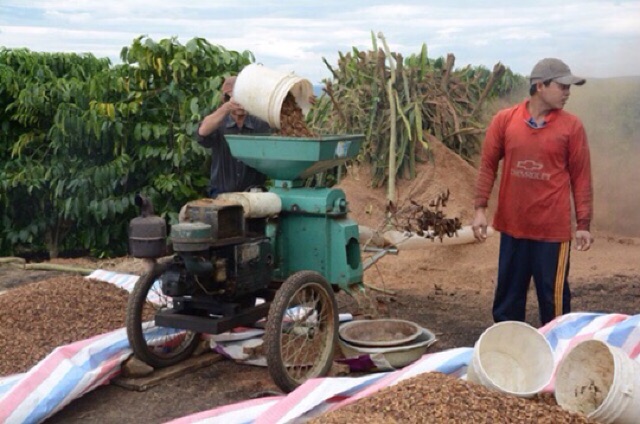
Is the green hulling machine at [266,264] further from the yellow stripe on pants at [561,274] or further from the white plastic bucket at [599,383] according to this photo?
the white plastic bucket at [599,383]

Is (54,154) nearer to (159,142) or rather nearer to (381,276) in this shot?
(159,142)

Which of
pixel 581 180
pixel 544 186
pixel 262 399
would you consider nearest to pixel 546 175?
pixel 544 186

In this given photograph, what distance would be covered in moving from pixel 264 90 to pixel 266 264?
1031mm

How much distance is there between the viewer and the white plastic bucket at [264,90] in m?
4.98

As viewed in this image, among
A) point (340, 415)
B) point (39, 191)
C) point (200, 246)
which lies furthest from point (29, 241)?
point (340, 415)

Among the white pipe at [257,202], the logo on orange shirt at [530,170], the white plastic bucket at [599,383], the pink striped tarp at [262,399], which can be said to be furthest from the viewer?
the logo on orange shirt at [530,170]

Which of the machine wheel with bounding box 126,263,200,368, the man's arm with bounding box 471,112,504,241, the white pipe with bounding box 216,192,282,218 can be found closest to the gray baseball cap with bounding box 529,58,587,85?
the man's arm with bounding box 471,112,504,241

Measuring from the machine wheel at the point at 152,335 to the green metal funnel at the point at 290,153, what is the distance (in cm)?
84

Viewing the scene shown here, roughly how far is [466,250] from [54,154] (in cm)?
457

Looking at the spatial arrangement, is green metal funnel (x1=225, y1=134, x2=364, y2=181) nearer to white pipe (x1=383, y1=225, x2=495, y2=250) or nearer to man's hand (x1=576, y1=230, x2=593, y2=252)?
white pipe (x1=383, y1=225, x2=495, y2=250)

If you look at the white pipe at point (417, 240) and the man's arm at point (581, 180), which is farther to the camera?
the white pipe at point (417, 240)

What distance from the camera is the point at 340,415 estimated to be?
10.7ft

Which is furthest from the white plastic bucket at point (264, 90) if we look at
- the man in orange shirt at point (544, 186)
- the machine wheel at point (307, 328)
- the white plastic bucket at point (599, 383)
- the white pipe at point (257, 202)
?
the white plastic bucket at point (599, 383)

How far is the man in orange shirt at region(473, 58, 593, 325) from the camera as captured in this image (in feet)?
16.4
